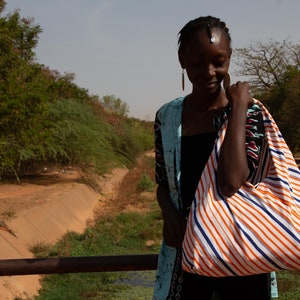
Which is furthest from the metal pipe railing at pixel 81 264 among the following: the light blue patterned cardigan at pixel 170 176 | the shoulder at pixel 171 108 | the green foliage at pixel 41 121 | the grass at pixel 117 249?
the green foliage at pixel 41 121

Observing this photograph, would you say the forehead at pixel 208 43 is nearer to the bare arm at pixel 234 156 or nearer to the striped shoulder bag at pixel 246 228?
the bare arm at pixel 234 156

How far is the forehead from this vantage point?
161 centimetres

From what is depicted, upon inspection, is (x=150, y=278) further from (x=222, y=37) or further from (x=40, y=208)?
(x=222, y=37)

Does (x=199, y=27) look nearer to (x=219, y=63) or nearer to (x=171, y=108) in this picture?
(x=219, y=63)

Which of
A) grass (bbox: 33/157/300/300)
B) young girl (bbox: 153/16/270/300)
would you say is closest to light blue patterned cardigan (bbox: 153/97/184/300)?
young girl (bbox: 153/16/270/300)

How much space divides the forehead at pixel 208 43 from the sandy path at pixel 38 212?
6.25 metres

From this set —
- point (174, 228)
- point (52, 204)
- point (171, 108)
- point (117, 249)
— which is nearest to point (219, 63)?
point (171, 108)

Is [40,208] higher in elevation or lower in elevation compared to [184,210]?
lower

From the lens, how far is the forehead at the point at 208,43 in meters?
1.61

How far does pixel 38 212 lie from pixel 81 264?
10.3 m

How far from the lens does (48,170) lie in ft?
66.3

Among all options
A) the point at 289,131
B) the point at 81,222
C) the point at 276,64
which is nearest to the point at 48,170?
the point at 81,222

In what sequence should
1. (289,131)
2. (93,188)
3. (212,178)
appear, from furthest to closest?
1. (289,131)
2. (93,188)
3. (212,178)

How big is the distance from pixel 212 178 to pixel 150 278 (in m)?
8.30
